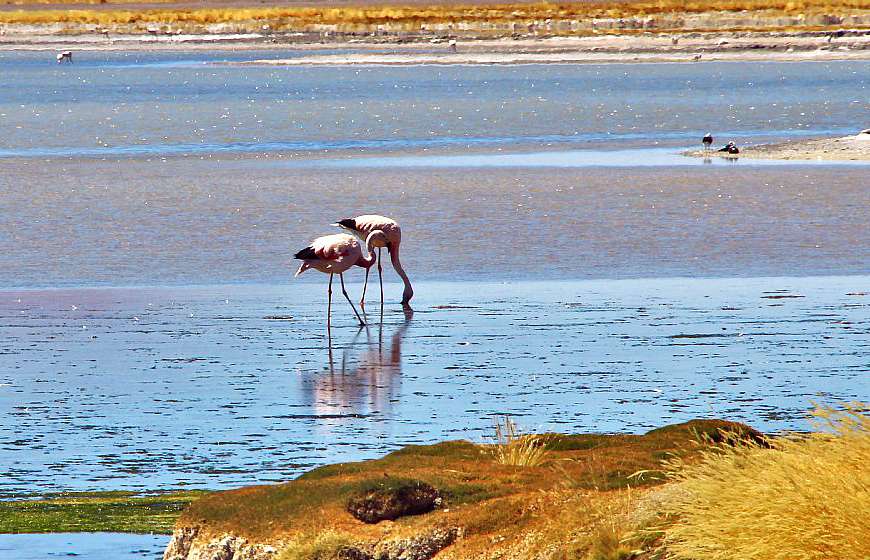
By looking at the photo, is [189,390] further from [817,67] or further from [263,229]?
[817,67]

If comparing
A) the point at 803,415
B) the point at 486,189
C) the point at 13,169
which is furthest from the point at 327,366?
the point at 13,169

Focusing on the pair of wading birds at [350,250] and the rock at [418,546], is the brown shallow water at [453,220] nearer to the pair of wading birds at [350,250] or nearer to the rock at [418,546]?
the pair of wading birds at [350,250]

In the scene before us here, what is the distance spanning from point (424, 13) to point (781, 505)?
312 ft

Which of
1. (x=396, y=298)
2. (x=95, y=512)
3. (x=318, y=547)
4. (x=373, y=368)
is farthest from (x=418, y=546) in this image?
(x=396, y=298)

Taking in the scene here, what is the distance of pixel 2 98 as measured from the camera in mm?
49750

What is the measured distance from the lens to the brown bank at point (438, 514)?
6430 mm

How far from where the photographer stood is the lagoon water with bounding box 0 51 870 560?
33.0 feet

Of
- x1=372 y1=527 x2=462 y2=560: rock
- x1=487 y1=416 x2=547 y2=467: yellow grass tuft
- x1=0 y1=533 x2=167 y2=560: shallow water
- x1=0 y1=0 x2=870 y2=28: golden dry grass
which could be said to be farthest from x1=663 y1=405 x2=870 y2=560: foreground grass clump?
x1=0 y1=0 x2=870 y2=28: golden dry grass

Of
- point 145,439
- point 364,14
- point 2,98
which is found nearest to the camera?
A: point 145,439

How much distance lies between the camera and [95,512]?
26.2ft

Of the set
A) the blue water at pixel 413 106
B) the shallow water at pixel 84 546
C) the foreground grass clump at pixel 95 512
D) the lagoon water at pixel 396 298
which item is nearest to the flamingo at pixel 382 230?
the lagoon water at pixel 396 298

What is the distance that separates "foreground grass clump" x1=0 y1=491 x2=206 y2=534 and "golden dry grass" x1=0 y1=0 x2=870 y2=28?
81.7 meters

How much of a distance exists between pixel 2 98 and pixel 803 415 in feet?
142

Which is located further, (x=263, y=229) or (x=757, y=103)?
(x=757, y=103)
